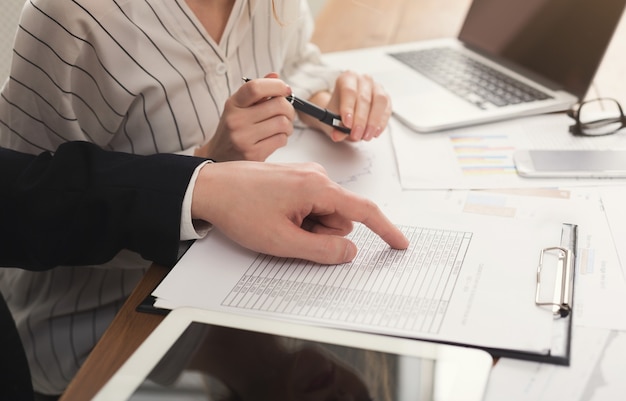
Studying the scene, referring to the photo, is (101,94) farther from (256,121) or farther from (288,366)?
(288,366)

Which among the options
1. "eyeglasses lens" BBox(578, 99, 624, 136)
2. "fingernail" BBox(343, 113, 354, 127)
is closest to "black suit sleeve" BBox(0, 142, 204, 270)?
"fingernail" BBox(343, 113, 354, 127)

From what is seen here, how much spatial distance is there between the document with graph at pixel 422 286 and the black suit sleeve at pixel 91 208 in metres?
0.05

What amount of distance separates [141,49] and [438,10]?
2.50ft

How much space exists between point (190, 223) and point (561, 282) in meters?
0.34

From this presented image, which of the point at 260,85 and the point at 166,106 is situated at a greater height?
the point at 260,85

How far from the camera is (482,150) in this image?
2.83ft

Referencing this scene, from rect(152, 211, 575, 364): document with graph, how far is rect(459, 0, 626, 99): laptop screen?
410 mm

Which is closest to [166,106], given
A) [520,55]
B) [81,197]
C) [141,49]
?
[141,49]

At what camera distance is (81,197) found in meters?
0.64

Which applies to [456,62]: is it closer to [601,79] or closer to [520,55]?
[520,55]

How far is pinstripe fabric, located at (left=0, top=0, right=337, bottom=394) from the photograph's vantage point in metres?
0.79

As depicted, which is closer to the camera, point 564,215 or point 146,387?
point 146,387

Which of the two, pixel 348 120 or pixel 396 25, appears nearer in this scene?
pixel 348 120

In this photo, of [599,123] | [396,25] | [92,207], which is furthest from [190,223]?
[396,25]
